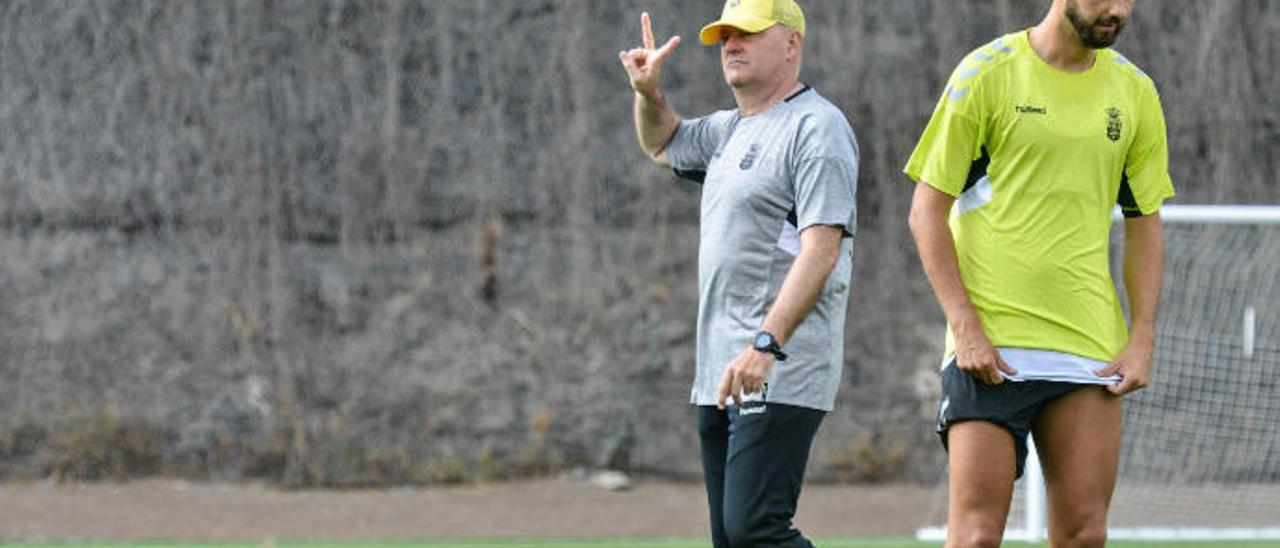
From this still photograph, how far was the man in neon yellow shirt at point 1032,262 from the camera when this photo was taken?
467cm

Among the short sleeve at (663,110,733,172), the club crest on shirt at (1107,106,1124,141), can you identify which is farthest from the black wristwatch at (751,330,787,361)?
the club crest on shirt at (1107,106,1124,141)

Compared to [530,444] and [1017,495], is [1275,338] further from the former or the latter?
[530,444]

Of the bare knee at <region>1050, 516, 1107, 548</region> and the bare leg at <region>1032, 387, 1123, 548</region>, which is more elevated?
the bare leg at <region>1032, 387, 1123, 548</region>

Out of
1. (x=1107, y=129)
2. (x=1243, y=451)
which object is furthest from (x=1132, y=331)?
(x=1243, y=451)

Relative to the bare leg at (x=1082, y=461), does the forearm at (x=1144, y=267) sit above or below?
above

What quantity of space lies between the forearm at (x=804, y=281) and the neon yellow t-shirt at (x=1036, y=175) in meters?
0.32

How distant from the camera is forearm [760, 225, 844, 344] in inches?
192

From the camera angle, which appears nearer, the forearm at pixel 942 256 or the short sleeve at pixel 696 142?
the forearm at pixel 942 256

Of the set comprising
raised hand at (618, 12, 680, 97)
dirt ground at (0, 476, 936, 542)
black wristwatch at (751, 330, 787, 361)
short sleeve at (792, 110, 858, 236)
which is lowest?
dirt ground at (0, 476, 936, 542)

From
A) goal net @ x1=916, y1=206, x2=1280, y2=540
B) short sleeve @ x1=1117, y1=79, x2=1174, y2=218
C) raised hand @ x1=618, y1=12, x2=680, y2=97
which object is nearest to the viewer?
short sleeve @ x1=1117, y1=79, x2=1174, y2=218

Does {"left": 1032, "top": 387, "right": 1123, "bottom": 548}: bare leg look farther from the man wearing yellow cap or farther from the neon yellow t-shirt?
the man wearing yellow cap

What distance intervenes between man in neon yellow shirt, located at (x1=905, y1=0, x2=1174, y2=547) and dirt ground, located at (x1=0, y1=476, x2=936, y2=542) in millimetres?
5582

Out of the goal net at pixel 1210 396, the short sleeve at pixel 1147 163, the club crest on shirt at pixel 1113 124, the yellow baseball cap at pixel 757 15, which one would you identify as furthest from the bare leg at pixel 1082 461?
the goal net at pixel 1210 396

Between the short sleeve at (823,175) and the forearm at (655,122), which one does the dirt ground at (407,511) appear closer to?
the forearm at (655,122)
